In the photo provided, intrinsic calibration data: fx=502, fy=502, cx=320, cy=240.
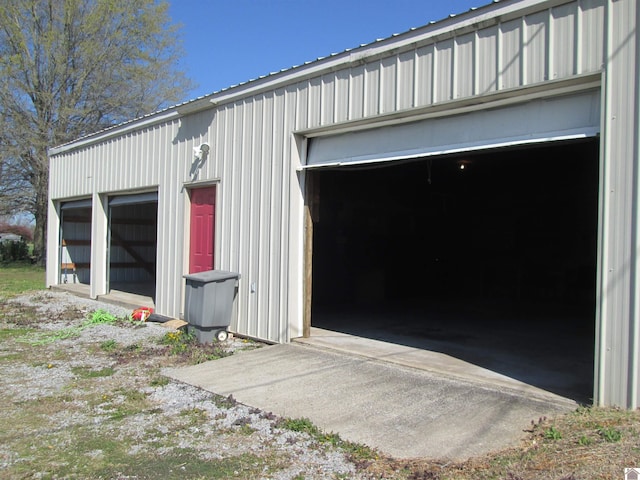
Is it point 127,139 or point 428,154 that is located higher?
point 127,139

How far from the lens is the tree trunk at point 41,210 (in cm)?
2172

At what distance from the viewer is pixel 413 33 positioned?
17.9 feet

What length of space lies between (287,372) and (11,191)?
2223 cm

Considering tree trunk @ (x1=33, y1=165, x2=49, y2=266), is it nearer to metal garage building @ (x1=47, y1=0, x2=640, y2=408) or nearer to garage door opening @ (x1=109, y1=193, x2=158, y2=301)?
garage door opening @ (x1=109, y1=193, x2=158, y2=301)

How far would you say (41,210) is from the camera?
22531 mm

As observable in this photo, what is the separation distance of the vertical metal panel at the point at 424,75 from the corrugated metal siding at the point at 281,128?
1cm

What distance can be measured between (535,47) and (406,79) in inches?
56.2

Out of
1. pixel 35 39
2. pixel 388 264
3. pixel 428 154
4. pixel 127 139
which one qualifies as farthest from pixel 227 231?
pixel 35 39

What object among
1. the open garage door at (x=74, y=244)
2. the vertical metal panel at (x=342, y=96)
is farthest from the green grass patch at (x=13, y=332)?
the open garage door at (x=74, y=244)

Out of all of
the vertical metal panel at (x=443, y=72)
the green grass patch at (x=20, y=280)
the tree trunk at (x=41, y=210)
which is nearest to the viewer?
the vertical metal panel at (x=443, y=72)

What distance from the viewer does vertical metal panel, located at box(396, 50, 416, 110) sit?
5500mm

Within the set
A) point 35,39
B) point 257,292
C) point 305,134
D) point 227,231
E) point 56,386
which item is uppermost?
point 35,39

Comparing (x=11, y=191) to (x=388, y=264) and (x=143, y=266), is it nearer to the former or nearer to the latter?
(x=143, y=266)

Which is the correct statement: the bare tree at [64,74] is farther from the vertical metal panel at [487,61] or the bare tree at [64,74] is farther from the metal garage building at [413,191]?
the vertical metal panel at [487,61]
